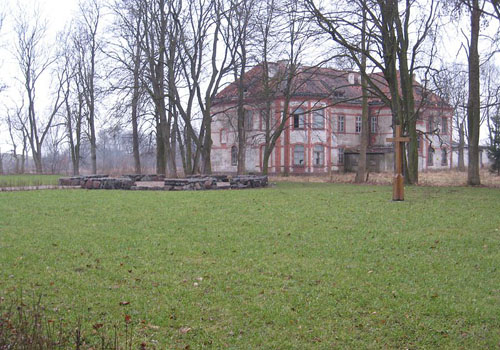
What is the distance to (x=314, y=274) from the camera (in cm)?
629

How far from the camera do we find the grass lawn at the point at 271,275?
4.54 meters

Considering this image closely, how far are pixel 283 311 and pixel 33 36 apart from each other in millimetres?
49231

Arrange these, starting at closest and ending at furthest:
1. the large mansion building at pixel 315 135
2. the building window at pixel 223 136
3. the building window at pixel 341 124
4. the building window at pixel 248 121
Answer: the large mansion building at pixel 315 135, the building window at pixel 248 121, the building window at pixel 341 124, the building window at pixel 223 136

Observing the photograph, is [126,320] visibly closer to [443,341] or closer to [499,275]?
[443,341]

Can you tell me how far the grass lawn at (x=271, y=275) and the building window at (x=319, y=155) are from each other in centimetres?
3150

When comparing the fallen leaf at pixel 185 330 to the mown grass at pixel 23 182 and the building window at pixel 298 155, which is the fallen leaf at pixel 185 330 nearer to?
the mown grass at pixel 23 182

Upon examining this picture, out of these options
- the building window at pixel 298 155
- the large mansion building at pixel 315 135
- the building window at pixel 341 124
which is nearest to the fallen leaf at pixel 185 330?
the large mansion building at pixel 315 135

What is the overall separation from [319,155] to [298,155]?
187 centimetres

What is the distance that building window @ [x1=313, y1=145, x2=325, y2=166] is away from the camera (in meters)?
43.1

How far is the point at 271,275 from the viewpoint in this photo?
6.29 meters

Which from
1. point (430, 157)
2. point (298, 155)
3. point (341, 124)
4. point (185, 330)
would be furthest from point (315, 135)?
point (185, 330)

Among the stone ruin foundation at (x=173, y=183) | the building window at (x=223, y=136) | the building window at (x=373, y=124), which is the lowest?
the stone ruin foundation at (x=173, y=183)

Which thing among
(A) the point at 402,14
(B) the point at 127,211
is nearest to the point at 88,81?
(A) the point at 402,14

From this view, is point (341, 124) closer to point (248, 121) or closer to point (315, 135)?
point (315, 135)
